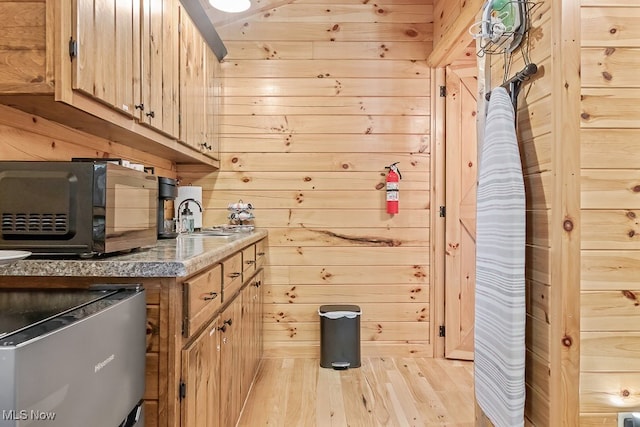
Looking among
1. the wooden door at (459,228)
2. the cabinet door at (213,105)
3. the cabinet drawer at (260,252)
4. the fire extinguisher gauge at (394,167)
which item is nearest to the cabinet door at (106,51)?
the cabinet door at (213,105)

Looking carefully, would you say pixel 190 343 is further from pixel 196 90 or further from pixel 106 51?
pixel 196 90

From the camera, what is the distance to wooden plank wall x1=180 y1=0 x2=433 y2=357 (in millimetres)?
3271

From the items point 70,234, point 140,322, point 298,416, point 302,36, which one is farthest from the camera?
point 302,36

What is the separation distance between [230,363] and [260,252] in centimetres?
117

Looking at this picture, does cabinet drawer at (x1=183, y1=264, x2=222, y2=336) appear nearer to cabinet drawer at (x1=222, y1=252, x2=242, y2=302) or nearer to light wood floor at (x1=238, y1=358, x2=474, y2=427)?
cabinet drawer at (x1=222, y1=252, x2=242, y2=302)

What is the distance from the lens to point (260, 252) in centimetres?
300

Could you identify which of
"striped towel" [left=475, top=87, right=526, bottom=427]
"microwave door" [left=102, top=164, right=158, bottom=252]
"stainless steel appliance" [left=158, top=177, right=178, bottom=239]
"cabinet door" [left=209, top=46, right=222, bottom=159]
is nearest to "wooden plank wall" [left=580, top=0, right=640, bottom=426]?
"striped towel" [left=475, top=87, right=526, bottom=427]

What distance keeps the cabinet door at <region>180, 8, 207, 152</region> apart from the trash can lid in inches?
57.5

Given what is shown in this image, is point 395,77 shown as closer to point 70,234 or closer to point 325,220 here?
point 325,220

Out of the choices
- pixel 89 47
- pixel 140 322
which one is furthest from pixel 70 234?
pixel 89 47

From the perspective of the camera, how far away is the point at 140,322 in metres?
1.07

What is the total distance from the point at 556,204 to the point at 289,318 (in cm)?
234

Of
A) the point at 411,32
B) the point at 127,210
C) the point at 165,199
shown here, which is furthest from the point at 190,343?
the point at 411,32

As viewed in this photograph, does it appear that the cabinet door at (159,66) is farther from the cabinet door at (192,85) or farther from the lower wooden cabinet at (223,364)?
the lower wooden cabinet at (223,364)
